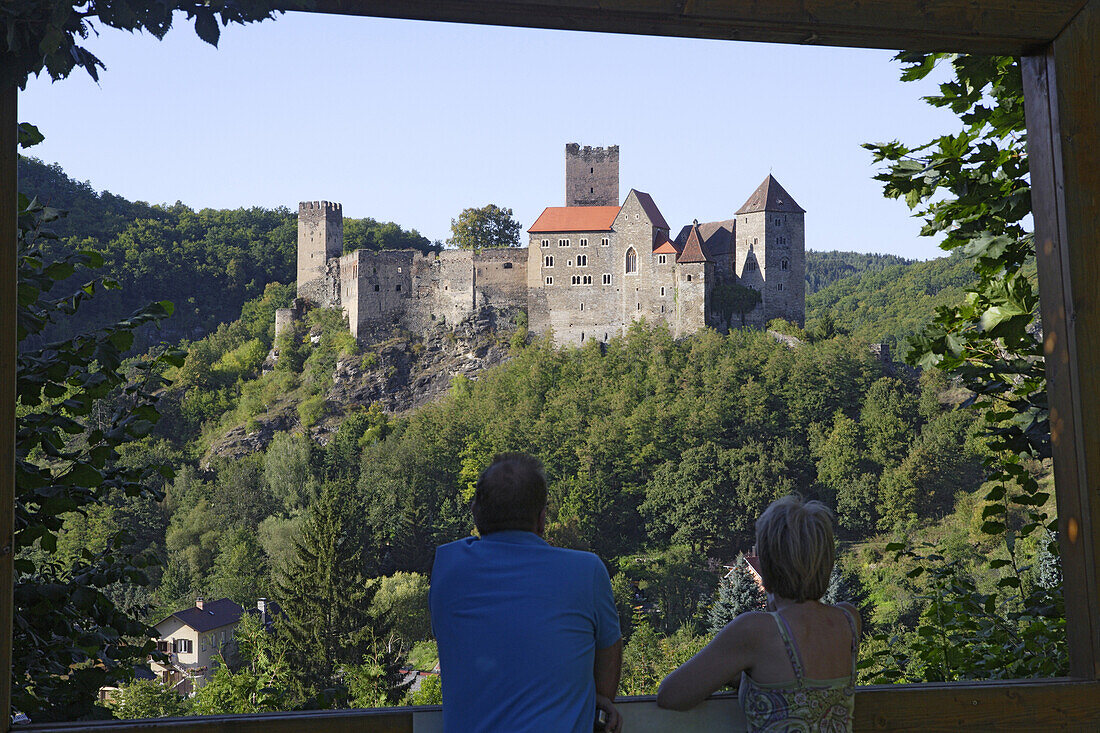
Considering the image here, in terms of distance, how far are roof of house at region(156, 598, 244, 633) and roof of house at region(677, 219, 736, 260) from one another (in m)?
20.6

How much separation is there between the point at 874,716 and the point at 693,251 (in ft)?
114

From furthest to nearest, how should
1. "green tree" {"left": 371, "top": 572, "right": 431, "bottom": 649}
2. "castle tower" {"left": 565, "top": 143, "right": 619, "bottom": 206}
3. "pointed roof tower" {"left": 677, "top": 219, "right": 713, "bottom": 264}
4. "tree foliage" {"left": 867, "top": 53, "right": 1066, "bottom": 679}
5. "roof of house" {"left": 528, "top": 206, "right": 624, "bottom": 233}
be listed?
"castle tower" {"left": 565, "top": 143, "right": 619, "bottom": 206} < "roof of house" {"left": 528, "top": 206, "right": 624, "bottom": 233} < "pointed roof tower" {"left": 677, "top": 219, "right": 713, "bottom": 264} < "green tree" {"left": 371, "top": 572, "right": 431, "bottom": 649} < "tree foliage" {"left": 867, "top": 53, "right": 1066, "bottom": 679}

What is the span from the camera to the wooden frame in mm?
1808

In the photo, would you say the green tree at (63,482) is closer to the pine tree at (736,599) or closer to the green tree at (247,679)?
the green tree at (247,679)

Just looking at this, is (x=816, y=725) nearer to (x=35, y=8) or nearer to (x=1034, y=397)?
(x=1034, y=397)

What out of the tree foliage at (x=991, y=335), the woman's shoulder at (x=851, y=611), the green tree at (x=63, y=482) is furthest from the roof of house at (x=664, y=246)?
the woman's shoulder at (x=851, y=611)

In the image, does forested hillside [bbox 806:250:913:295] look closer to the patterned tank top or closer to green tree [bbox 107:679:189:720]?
green tree [bbox 107:679:189:720]

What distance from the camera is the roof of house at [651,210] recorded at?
37688 millimetres

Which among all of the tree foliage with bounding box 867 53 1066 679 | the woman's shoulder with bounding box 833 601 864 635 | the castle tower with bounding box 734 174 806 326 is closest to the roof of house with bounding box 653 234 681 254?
the castle tower with bounding box 734 174 806 326

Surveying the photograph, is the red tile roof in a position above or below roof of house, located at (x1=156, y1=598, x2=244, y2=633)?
above

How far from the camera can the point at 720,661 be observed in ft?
5.23

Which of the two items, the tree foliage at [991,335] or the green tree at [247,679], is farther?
the green tree at [247,679]

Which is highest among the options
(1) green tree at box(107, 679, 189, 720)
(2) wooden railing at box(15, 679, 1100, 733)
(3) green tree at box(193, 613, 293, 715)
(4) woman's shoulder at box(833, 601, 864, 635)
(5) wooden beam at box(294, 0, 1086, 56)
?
(5) wooden beam at box(294, 0, 1086, 56)

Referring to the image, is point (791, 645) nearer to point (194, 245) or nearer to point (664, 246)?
point (664, 246)
